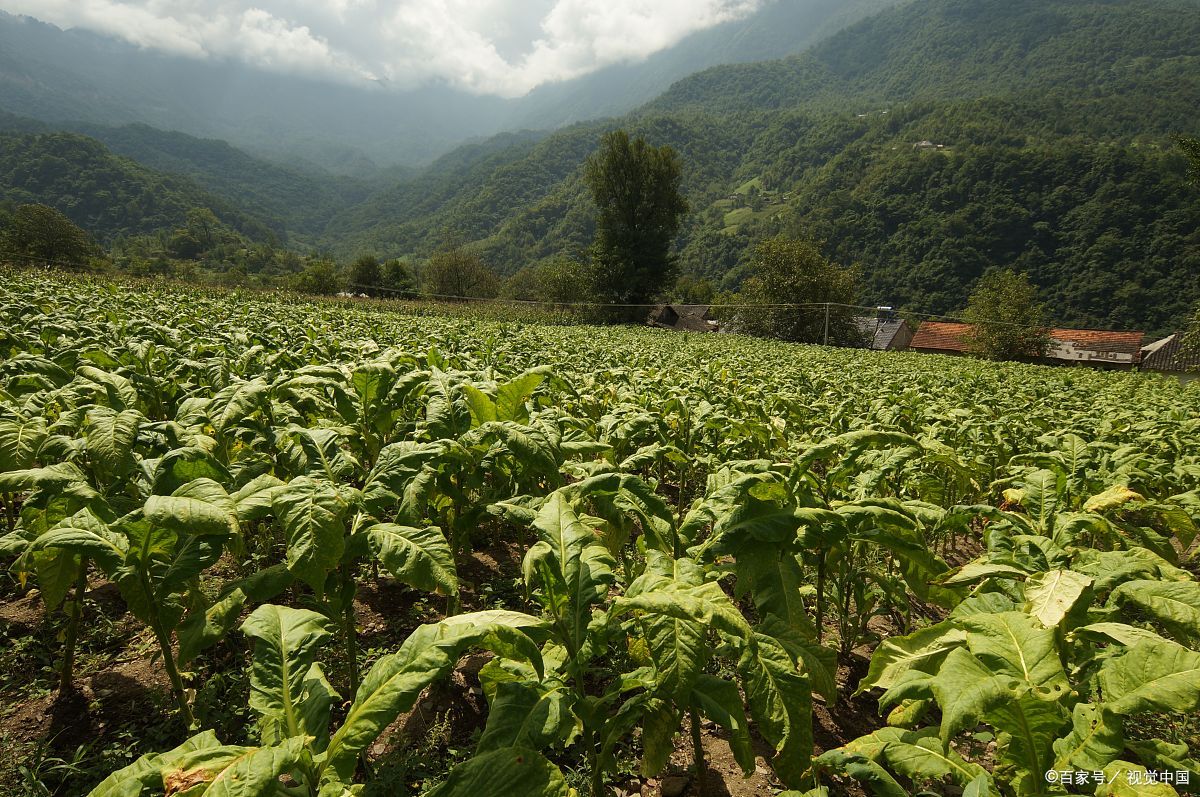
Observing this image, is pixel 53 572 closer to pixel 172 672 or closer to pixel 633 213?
pixel 172 672

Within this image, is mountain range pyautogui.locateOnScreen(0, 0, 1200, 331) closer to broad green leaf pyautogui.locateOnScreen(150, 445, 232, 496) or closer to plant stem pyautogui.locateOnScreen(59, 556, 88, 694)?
broad green leaf pyautogui.locateOnScreen(150, 445, 232, 496)

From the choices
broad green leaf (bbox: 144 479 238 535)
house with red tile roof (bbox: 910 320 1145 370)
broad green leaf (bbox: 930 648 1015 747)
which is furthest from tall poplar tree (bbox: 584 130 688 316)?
broad green leaf (bbox: 930 648 1015 747)

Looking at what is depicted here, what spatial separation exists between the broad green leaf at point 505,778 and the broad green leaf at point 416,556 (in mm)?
574

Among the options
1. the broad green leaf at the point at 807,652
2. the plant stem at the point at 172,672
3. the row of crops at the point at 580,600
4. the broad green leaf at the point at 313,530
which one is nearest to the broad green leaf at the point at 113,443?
the row of crops at the point at 580,600

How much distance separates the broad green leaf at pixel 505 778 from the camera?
51.0 inches

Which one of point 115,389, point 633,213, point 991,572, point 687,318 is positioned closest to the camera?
point 991,572

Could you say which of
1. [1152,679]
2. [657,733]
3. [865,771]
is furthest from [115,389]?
[1152,679]

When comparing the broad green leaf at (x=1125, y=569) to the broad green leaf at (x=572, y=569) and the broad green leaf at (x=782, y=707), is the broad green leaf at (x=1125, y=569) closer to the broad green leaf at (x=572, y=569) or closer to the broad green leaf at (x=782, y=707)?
the broad green leaf at (x=782, y=707)

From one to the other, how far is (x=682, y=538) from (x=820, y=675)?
695 mm

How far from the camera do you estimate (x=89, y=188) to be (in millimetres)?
104625

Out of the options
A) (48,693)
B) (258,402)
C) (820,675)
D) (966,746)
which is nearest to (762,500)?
(820,675)

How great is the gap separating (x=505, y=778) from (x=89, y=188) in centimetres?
15351

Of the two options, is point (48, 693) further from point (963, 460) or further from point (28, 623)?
point (963, 460)

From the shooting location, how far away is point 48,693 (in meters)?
2.43
